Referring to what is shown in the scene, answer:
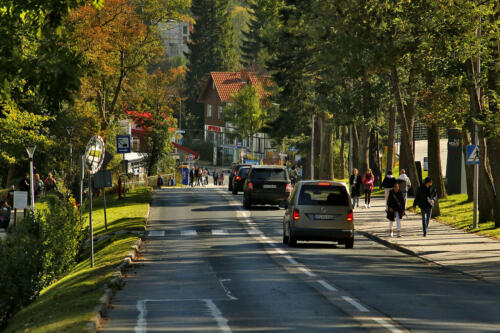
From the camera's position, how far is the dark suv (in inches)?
1539

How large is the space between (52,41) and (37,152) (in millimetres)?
46455

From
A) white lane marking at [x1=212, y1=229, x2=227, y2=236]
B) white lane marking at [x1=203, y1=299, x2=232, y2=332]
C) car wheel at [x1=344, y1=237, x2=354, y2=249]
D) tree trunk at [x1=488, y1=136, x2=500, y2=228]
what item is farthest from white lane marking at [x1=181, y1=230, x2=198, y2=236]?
white lane marking at [x1=203, y1=299, x2=232, y2=332]

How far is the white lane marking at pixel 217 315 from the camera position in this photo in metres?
11.6

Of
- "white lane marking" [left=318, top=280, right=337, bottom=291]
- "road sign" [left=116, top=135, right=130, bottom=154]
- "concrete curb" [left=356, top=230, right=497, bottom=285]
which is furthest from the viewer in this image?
"road sign" [left=116, top=135, right=130, bottom=154]

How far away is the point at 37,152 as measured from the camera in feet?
191

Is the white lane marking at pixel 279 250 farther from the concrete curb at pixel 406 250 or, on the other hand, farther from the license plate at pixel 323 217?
the concrete curb at pixel 406 250

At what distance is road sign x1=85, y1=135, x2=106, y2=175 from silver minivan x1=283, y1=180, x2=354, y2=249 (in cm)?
578

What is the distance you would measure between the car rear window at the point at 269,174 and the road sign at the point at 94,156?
17799 millimetres

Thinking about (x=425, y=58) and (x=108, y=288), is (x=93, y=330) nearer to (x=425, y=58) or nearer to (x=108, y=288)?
(x=108, y=288)

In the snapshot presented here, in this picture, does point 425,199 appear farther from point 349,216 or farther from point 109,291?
point 109,291

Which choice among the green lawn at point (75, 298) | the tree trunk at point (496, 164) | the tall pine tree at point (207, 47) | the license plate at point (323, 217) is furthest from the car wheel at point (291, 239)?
the tall pine tree at point (207, 47)

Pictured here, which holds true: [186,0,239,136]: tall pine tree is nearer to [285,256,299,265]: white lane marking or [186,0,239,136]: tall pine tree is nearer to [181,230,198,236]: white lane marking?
[181,230,198,236]: white lane marking

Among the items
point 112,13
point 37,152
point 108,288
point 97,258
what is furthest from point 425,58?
point 37,152

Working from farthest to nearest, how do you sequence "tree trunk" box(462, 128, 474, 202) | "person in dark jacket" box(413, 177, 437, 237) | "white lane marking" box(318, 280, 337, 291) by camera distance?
1. "tree trunk" box(462, 128, 474, 202)
2. "person in dark jacket" box(413, 177, 437, 237)
3. "white lane marking" box(318, 280, 337, 291)
